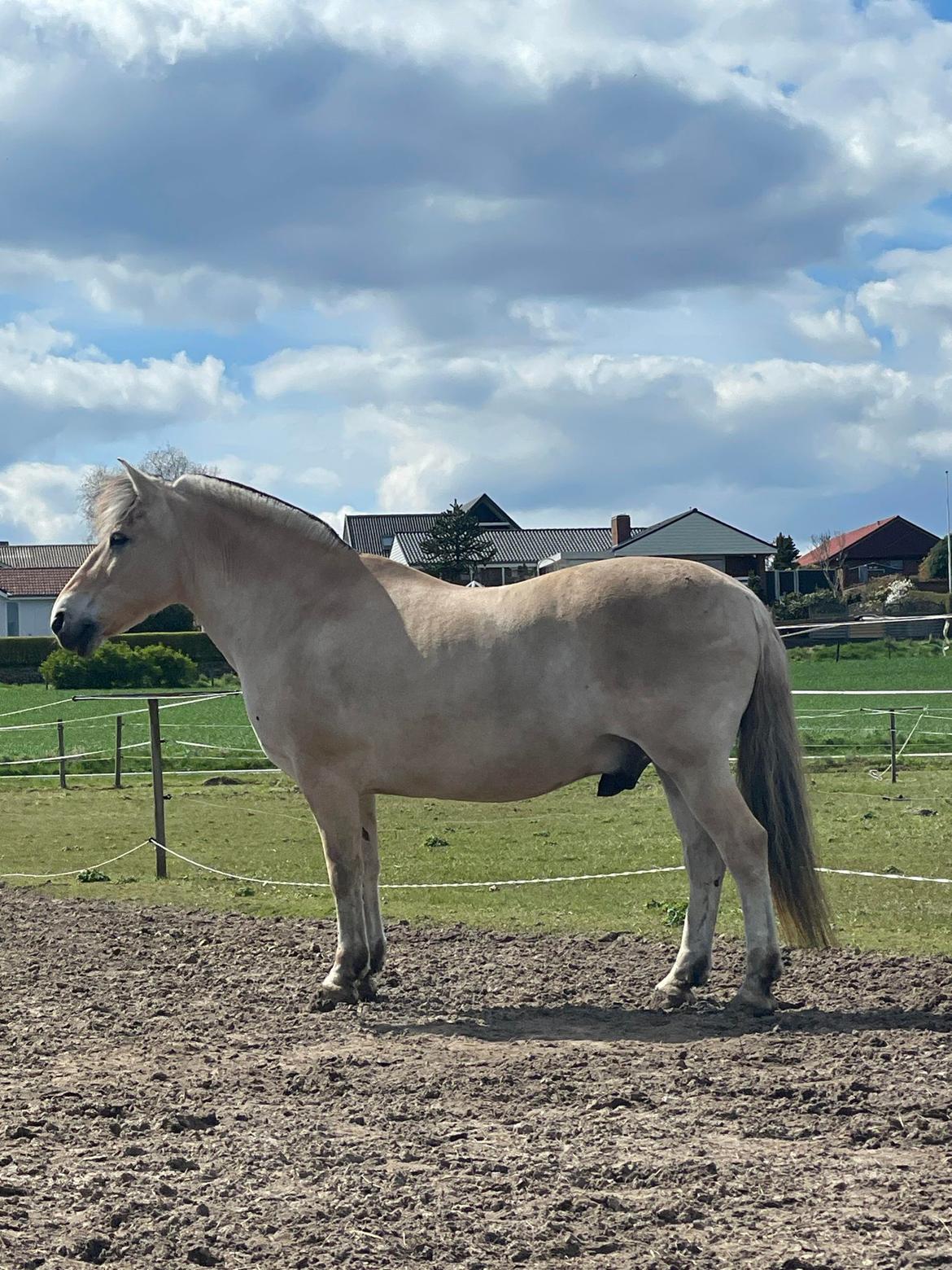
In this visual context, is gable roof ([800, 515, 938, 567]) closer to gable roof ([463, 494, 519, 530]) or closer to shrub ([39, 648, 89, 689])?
gable roof ([463, 494, 519, 530])

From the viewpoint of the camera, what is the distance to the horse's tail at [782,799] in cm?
642

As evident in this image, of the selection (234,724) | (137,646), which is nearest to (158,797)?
(234,724)

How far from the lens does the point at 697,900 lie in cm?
666

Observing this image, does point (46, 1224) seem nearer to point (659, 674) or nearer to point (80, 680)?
point (659, 674)

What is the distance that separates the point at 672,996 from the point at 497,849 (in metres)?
7.02

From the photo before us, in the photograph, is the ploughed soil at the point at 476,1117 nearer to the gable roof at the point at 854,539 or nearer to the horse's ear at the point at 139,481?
the horse's ear at the point at 139,481

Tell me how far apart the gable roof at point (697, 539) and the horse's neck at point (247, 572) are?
2626 inches

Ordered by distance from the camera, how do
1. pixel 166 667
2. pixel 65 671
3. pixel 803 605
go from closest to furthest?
1. pixel 166 667
2. pixel 65 671
3. pixel 803 605

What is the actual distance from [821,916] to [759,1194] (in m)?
2.72

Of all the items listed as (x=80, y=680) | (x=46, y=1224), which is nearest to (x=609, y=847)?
(x=46, y=1224)

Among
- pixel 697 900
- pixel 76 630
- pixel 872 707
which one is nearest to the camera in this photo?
pixel 697 900

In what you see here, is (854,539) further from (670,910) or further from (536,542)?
(670,910)

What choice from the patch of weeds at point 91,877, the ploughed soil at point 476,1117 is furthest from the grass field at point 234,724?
the ploughed soil at point 476,1117

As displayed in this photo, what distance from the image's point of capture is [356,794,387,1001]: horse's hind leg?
7129mm
